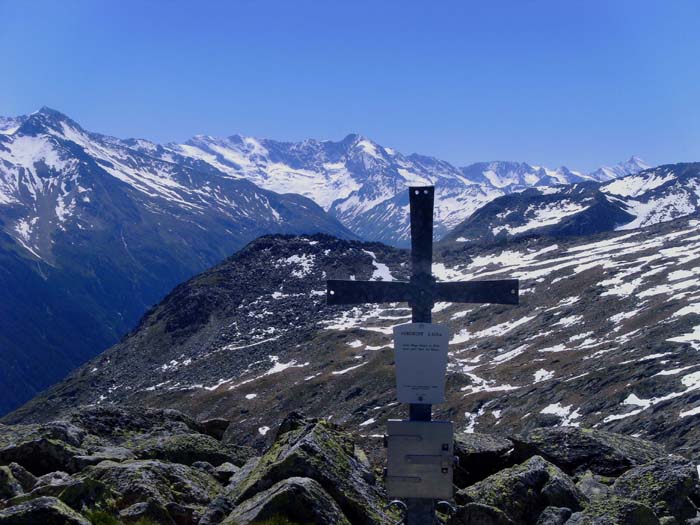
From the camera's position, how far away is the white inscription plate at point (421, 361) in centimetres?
1209

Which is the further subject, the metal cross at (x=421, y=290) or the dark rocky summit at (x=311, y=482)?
the dark rocky summit at (x=311, y=482)

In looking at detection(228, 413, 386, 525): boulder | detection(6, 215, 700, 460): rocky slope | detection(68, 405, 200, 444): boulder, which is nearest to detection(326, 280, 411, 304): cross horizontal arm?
detection(228, 413, 386, 525): boulder

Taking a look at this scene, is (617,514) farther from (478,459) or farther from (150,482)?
(150,482)

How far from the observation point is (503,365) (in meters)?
127

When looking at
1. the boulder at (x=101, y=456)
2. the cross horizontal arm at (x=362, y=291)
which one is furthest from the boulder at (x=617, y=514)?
the boulder at (x=101, y=456)

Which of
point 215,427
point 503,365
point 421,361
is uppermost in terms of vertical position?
point 421,361

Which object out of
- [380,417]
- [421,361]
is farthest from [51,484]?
[380,417]

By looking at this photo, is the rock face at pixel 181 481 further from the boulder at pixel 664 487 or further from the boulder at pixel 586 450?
the boulder at pixel 664 487

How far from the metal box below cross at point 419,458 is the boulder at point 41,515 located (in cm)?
537

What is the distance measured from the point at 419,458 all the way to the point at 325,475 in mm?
3881

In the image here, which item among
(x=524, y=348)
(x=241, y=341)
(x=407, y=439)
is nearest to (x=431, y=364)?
(x=407, y=439)

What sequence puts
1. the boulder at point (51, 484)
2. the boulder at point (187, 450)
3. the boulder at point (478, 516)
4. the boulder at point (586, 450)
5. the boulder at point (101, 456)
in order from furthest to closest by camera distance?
the boulder at point (187, 450) → the boulder at point (586, 450) → the boulder at point (101, 456) → the boulder at point (478, 516) → the boulder at point (51, 484)

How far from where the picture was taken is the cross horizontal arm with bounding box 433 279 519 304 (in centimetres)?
1312

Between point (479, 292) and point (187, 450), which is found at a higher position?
point (479, 292)
